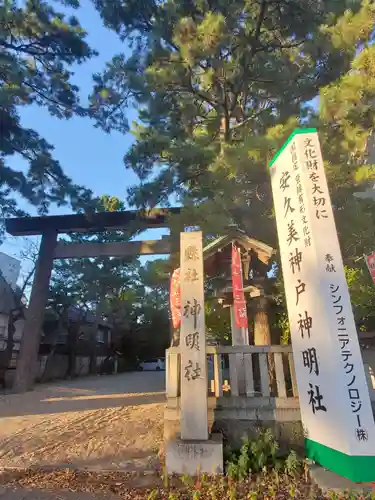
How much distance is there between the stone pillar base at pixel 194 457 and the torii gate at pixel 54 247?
8201mm

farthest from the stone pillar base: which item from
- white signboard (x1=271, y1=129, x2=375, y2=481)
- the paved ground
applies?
white signboard (x1=271, y1=129, x2=375, y2=481)

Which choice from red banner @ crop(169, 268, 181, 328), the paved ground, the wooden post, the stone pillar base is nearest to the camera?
the stone pillar base

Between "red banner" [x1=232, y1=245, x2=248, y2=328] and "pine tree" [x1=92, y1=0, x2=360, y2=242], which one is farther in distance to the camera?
"pine tree" [x1=92, y1=0, x2=360, y2=242]

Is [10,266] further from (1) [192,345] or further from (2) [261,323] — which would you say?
(1) [192,345]

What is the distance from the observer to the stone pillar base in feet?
12.9

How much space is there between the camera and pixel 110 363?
23.2m

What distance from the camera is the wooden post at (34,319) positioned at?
11.4 metres

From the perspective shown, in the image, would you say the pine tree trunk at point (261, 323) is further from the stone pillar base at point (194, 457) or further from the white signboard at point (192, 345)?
the stone pillar base at point (194, 457)

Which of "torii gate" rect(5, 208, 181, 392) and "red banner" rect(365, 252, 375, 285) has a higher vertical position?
"torii gate" rect(5, 208, 181, 392)

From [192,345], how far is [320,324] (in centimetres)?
165

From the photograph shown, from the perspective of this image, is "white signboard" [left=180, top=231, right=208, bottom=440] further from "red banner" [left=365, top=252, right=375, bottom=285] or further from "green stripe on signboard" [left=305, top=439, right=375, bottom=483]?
"red banner" [left=365, top=252, right=375, bottom=285]

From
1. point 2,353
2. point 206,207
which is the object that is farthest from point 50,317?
point 206,207

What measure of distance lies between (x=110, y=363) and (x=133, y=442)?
18957 millimetres

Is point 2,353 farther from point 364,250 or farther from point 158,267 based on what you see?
point 364,250
